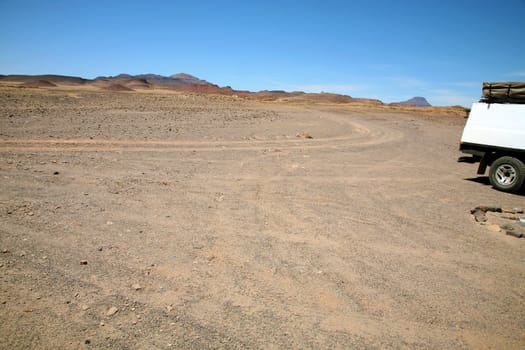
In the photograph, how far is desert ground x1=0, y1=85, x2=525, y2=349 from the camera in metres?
3.28

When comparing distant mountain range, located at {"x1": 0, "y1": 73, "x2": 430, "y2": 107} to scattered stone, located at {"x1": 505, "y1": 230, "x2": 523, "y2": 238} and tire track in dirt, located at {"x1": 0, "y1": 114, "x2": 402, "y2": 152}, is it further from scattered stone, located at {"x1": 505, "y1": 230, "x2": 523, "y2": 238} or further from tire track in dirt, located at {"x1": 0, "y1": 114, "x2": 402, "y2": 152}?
scattered stone, located at {"x1": 505, "y1": 230, "x2": 523, "y2": 238}

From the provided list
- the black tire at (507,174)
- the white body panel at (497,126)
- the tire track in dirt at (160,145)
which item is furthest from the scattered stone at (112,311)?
the white body panel at (497,126)

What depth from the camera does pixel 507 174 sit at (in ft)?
29.9

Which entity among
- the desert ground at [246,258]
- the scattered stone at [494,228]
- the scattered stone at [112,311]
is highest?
the scattered stone at [494,228]

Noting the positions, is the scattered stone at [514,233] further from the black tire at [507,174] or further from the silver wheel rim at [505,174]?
the silver wheel rim at [505,174]

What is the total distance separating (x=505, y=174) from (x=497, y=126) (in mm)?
1249

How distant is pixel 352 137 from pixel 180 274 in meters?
15.5

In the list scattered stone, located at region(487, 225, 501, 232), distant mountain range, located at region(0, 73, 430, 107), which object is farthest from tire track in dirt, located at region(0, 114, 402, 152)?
distant mountain range, located at region(0, 73, 430, 107)

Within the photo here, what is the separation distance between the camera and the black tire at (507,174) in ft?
28.6

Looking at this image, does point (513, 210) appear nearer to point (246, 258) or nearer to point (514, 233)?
point (514, 233)

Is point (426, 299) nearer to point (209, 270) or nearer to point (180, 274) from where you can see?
point (209, 270)

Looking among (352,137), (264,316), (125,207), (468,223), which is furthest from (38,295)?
(352,137)

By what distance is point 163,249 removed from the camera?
4.71 m

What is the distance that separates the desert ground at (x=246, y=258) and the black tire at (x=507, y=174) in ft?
0.92
